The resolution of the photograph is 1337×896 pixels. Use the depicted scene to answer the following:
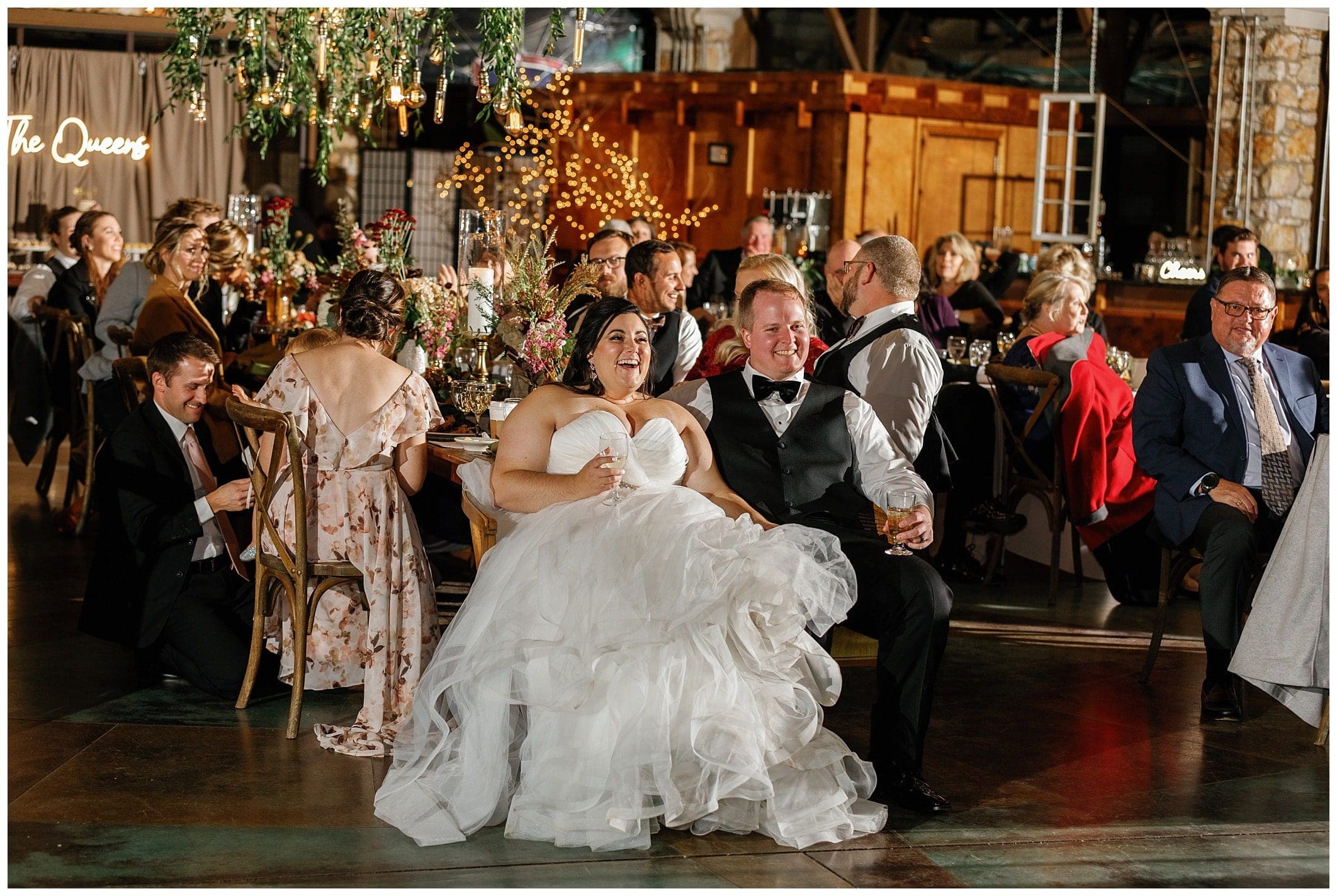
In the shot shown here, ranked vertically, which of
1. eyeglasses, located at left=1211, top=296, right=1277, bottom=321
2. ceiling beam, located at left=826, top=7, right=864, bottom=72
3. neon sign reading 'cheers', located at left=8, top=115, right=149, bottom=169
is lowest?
eyeglasses, located at left=1211, top=296, right=1277, bottom=321

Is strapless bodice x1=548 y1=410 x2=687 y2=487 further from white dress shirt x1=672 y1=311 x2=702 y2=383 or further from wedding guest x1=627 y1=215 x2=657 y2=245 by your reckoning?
wedding guest x1=627 y1=215 x2=657 y2=245

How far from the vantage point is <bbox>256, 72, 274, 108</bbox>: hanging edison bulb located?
5.75 metres

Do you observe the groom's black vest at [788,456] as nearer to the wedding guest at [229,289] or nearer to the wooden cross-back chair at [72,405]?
the wedding guest at [229,289]

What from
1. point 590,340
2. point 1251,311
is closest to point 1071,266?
point 1251,311

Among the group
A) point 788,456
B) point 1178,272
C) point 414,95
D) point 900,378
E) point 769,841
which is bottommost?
point 769,841

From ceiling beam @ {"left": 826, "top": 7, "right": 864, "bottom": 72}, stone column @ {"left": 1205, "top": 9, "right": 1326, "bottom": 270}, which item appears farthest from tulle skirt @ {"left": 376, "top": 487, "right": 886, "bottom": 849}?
ceiling beam @ {"left": 826, "top": 7, "right": 864, "bottom": 72}

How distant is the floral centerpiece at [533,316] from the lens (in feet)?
15.2

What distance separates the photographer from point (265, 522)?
4043mm

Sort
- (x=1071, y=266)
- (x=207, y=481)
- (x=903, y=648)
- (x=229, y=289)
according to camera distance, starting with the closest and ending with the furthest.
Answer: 1. (x=903, y=648)
2. (x=207, y=481)
3. (x=1071, y=266)
4. (x=229, y=289)

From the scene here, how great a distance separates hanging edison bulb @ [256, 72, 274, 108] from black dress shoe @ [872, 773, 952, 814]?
379 cm

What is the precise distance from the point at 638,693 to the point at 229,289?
4.57 m

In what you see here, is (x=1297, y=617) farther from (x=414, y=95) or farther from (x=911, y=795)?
(x=414, y=95)

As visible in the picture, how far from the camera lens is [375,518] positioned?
4.07 meters

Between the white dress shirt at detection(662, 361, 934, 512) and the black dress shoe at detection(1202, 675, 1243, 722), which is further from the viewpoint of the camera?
the black dress shoe at detection(1202, 675, 1243, 722)
